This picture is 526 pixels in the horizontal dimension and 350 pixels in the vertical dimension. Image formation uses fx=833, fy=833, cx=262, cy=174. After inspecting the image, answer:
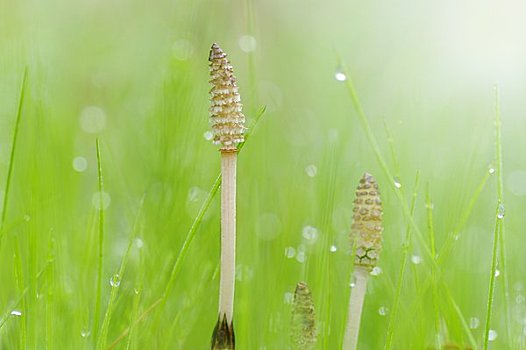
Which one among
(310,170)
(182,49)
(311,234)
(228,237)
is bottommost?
(228,237)

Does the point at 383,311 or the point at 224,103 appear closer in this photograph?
the point at 224,103

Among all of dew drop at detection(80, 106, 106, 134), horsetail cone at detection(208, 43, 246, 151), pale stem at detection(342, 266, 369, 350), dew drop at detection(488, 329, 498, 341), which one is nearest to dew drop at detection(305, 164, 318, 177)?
dew drop at detection(488, 329, 498, 341)

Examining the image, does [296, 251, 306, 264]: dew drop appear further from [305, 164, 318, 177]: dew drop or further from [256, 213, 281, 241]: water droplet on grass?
[305, 164, 318, 177]: dew drop

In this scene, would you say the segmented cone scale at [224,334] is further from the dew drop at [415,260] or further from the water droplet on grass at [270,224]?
the water droplet on grass at [270,224]

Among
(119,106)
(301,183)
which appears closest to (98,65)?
(119,106)

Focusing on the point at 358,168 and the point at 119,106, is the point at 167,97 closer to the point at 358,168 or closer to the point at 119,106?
the point at 358,168

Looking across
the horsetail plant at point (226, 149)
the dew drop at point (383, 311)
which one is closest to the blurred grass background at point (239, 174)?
the dew drop at point (383, 311)

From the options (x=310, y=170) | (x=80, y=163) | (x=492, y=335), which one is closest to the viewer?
(x=492, y=335)

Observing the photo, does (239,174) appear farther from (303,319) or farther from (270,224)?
(303,319)

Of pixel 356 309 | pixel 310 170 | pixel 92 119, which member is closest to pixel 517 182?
pixel 310 170
